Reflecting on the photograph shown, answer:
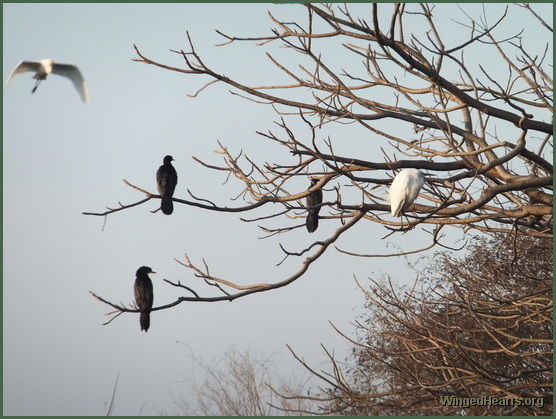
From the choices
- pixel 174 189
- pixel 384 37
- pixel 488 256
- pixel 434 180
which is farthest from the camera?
pixel 488 256

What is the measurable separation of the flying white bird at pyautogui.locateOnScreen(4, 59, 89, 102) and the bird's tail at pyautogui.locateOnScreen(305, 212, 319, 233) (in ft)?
9.81

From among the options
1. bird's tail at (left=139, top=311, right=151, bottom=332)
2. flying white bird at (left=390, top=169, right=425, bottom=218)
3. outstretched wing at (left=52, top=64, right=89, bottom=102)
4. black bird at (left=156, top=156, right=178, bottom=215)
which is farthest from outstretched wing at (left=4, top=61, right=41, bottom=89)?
flying white bird at (left=390, top=169, right=425, bottom=218)

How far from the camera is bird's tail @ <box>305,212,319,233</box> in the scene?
533cm

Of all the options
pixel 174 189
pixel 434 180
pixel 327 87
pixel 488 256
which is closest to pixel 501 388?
pixel 434 180

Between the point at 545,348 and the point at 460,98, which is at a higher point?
the point at 460,98

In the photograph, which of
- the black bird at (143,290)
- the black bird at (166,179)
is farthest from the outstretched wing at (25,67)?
the black bird at (143,290)

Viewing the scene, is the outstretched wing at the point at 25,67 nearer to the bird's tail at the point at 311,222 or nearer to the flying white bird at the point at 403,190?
the bird's tail at the point at 311,222

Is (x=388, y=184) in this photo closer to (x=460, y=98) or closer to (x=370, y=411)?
(x=460, y=98)

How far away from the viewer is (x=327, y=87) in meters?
5.14

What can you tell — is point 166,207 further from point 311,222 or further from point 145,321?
point 311,222

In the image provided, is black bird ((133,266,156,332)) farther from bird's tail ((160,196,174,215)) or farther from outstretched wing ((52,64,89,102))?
outstretched wing ((52,64,89,102))

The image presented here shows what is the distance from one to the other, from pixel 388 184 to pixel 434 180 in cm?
52

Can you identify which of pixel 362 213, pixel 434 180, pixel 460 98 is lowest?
pixel 362 213

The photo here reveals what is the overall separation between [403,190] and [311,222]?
896mm
